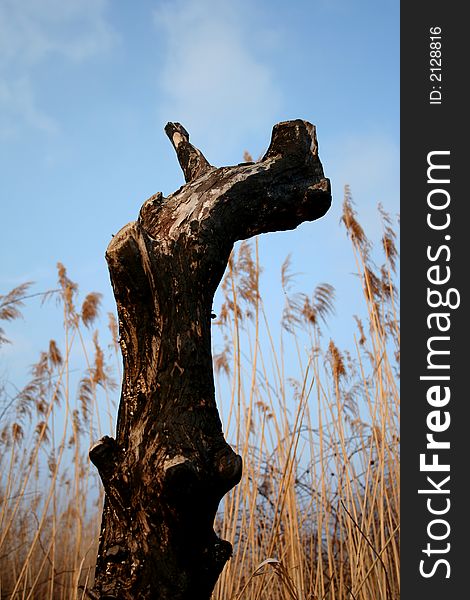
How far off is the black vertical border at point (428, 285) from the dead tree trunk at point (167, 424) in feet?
2.36

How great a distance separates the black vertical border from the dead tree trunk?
72 cm

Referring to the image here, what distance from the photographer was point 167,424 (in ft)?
3.35

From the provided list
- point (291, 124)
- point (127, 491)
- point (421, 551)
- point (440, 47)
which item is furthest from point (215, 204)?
point (421, 551)

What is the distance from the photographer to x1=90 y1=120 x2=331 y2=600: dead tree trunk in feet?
3.25

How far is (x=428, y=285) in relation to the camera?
1689mm

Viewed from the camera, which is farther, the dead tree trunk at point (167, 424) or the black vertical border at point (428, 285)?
the black vertical border at point (428, 285)

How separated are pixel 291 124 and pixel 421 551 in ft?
3.75

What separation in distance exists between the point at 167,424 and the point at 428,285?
927mm

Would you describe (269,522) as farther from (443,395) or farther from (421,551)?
(443,395)

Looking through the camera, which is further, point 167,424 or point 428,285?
point 428,285

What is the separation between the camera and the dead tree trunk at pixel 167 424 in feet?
3.25

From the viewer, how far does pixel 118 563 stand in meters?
1.01

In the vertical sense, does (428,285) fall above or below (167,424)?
above

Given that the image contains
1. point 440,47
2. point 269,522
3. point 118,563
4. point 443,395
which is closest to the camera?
point 118,563
